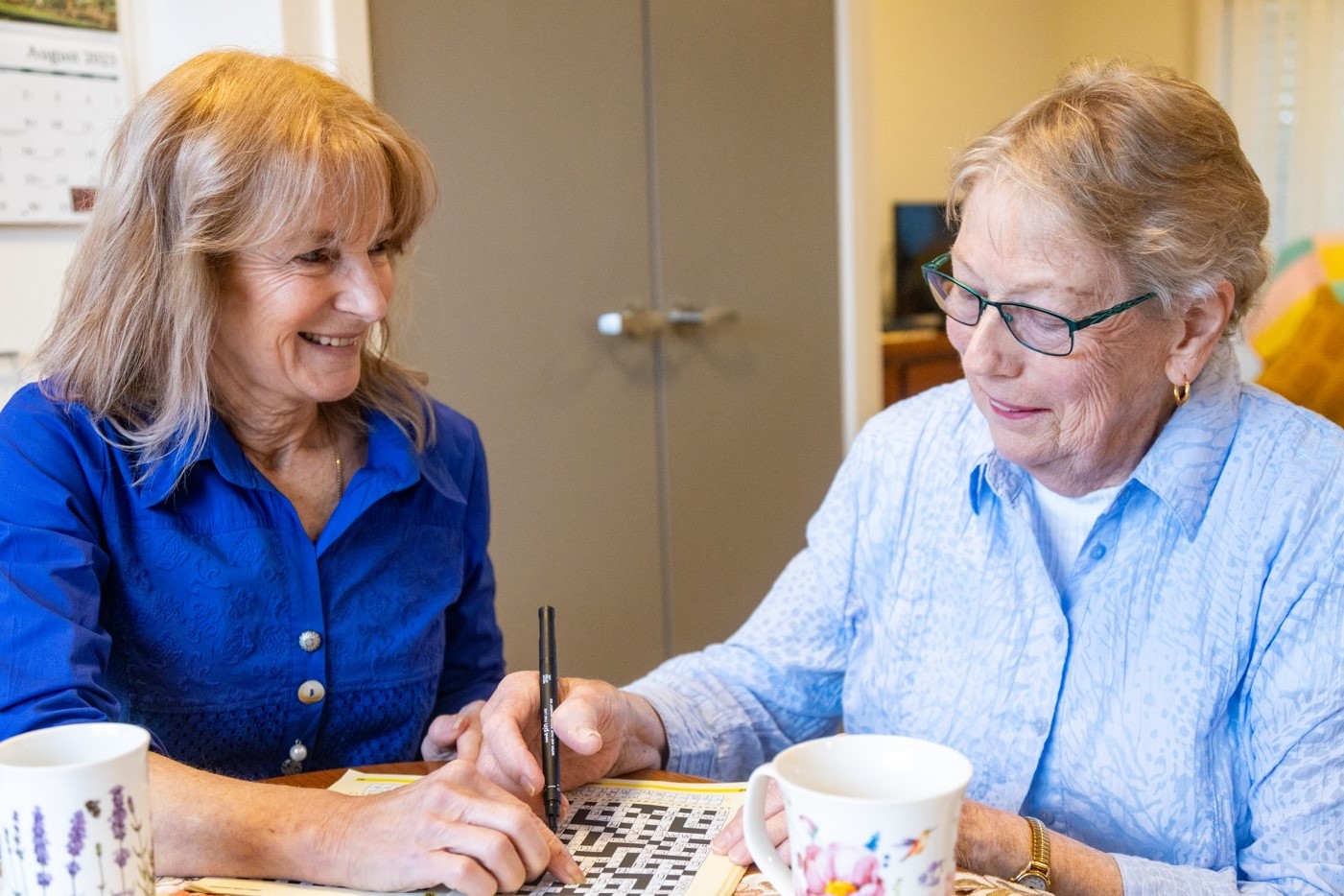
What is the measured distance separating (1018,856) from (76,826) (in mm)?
713

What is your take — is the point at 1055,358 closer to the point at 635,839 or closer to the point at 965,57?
the point at 635,839

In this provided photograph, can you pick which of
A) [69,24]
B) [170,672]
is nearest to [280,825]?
[170,672]

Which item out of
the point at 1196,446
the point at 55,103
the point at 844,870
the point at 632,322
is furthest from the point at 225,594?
the point at 632,322

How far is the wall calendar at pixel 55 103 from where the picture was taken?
2.21m

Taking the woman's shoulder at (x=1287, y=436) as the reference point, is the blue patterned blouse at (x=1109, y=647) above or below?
below

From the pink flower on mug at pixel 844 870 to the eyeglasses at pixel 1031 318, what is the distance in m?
0.66

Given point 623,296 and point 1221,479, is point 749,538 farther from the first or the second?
point 1221,479

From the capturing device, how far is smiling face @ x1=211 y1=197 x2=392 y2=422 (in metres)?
1.34

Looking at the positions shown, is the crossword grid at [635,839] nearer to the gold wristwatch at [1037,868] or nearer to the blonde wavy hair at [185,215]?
the gold wristwatch at [1037,868]

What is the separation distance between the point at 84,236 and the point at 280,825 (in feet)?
2.29

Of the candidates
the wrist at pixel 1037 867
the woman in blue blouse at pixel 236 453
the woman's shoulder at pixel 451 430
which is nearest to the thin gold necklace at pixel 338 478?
the woman in blue blouse at pixel 236 453

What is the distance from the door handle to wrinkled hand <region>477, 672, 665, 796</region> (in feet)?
5.80

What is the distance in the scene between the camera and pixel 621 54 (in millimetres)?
2953

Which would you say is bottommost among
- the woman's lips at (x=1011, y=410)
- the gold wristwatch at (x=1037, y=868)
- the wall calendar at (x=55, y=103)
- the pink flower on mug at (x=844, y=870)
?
the gold wristwatch at (x=1037, y=868)
